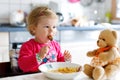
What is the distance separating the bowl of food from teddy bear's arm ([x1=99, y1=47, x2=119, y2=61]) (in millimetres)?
127

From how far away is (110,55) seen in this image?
0.91 meters

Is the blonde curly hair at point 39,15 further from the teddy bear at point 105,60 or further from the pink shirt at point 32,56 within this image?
the teddy bear at point 105,60

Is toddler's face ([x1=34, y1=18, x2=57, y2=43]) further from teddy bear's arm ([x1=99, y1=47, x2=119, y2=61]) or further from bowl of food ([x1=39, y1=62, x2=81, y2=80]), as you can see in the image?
teddy bear's arm ([x1=99, y1=47, x2=119, y2=61])

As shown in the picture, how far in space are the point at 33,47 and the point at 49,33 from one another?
0.48ft

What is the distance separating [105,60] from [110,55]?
29 mm

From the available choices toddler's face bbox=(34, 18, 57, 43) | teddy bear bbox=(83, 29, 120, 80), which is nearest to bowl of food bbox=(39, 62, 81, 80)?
teddy bear bbox=(83, 29, 120, 80)

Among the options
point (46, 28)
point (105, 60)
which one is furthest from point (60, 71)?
point (46, 28)

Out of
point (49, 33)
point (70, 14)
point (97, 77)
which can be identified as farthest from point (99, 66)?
point (70, 14)

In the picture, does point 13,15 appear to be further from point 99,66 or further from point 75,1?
point 99,66

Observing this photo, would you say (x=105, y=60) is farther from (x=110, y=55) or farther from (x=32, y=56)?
(x=32, y=56)

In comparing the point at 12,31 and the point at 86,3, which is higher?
the point at 86,3

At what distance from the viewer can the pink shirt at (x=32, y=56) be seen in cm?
121

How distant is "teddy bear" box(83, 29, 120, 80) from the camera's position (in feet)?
3.00

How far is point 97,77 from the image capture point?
2.99 feet
